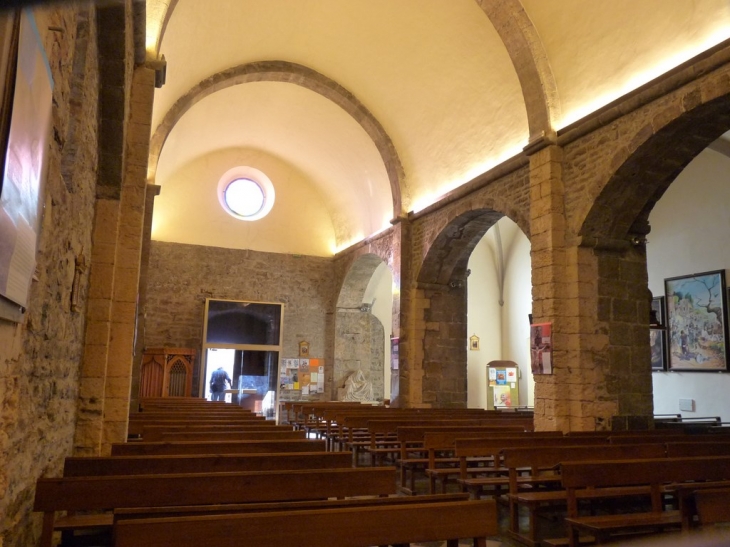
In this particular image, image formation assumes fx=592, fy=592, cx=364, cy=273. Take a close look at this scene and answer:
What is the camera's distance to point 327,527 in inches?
83.5

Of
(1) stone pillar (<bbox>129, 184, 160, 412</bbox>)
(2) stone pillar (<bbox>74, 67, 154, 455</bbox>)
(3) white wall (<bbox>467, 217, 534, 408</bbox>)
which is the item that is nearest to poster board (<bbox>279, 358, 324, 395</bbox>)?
(3) white wall (<bbox>467, 217, 534, 408</bbox>)

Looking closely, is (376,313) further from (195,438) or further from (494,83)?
(195,438)

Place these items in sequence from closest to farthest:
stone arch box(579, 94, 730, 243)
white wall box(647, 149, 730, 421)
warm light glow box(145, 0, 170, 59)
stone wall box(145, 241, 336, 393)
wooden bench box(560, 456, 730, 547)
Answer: wooden bench box(560, 456, 730, 547)
stone arch box(579, 94, 730, 243)
warm light glow box(145, 0, 170, 59)
white wall box(647, 149, 730, 421)
stone wall box(145, 241, 336, 393)

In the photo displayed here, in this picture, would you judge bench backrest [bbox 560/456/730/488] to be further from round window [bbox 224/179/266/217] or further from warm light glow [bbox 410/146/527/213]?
round window [bbox 224/179/266/217]

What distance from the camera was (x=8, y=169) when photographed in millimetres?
1753

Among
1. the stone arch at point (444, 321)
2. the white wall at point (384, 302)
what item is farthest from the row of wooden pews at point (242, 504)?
the white wall at point (384, 302)

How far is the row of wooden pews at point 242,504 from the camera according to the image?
200 cm

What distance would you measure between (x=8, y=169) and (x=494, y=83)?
9.25 metres

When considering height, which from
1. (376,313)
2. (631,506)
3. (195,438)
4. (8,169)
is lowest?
(631,506)

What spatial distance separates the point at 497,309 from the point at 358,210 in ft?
21.1

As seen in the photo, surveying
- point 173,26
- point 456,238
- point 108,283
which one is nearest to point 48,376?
point 108,283

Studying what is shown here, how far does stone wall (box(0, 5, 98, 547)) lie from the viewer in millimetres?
2357

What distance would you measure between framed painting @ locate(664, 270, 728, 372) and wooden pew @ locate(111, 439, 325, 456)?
10.6m

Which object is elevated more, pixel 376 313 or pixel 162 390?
pixel 376 313
